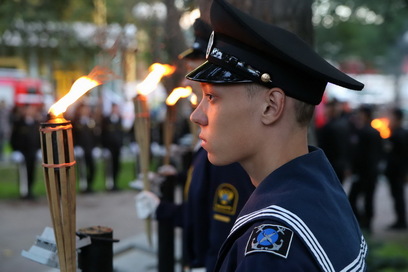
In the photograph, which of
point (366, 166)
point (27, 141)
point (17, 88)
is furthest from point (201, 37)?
point (17, 88)

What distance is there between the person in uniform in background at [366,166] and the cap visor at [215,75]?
7096 millimetres

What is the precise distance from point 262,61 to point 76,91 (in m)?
0.73

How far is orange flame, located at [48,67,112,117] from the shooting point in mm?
1660

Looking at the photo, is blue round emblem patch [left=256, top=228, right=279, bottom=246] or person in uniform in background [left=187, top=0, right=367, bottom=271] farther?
person in uniform in background [left=187, top=0, right=367, bottom=271]

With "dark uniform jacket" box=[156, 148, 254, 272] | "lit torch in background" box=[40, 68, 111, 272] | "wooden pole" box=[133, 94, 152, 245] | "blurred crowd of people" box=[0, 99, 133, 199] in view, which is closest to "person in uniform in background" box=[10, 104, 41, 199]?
"blurred crowd of people" box=[0, 99, 133, 199]

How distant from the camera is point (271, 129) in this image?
1516mm

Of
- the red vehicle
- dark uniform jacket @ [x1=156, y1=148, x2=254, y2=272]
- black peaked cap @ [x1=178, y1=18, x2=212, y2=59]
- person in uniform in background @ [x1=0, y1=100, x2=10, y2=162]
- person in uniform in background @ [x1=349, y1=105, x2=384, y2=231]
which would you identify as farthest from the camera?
the red vehicle

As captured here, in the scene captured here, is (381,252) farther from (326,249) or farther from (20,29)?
(20,29)

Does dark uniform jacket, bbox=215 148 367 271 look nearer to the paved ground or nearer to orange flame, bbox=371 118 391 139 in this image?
the paved ground

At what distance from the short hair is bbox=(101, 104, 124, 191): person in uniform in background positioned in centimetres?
1018

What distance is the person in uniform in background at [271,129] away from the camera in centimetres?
137

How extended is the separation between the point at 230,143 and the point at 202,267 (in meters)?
2.05

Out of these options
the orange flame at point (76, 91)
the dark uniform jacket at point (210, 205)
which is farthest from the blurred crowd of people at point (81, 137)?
the orange flame at point (76, 91)

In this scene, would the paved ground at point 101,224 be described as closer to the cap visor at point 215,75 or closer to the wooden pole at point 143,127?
the wooden pole at point 143,127
